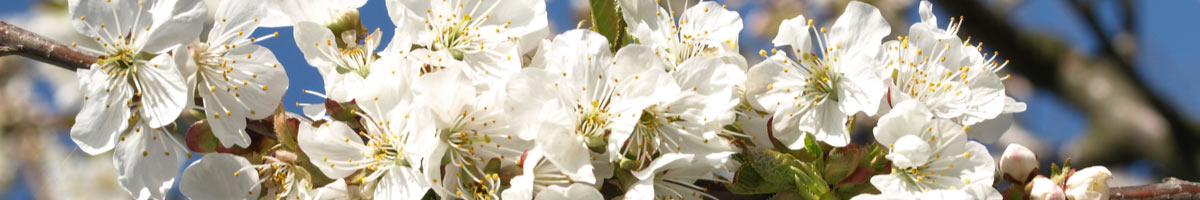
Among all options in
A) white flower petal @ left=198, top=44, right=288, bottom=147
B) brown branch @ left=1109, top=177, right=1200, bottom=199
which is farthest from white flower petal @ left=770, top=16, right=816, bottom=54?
white flower petal @ left=198, top=44, right=288, bottom=147

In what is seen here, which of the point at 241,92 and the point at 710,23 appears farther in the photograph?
the point at 710,23

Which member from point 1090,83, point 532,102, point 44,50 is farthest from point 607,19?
point 1090,83

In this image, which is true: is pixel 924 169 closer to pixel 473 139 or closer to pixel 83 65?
pixel 473 139

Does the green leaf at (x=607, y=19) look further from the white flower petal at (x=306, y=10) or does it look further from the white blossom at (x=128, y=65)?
the white blossom at (x=128, y=65)

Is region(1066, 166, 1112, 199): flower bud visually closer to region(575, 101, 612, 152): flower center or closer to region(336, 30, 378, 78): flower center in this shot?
region(575, 101, 612, 152): flower center

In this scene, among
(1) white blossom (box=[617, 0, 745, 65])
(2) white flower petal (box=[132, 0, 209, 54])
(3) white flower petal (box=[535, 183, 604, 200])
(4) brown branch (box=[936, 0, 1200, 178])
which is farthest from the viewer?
(4) brown branch (box=[936, 0, 1200, 178])

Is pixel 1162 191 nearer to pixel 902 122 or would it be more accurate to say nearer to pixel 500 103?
pixel 902 122
